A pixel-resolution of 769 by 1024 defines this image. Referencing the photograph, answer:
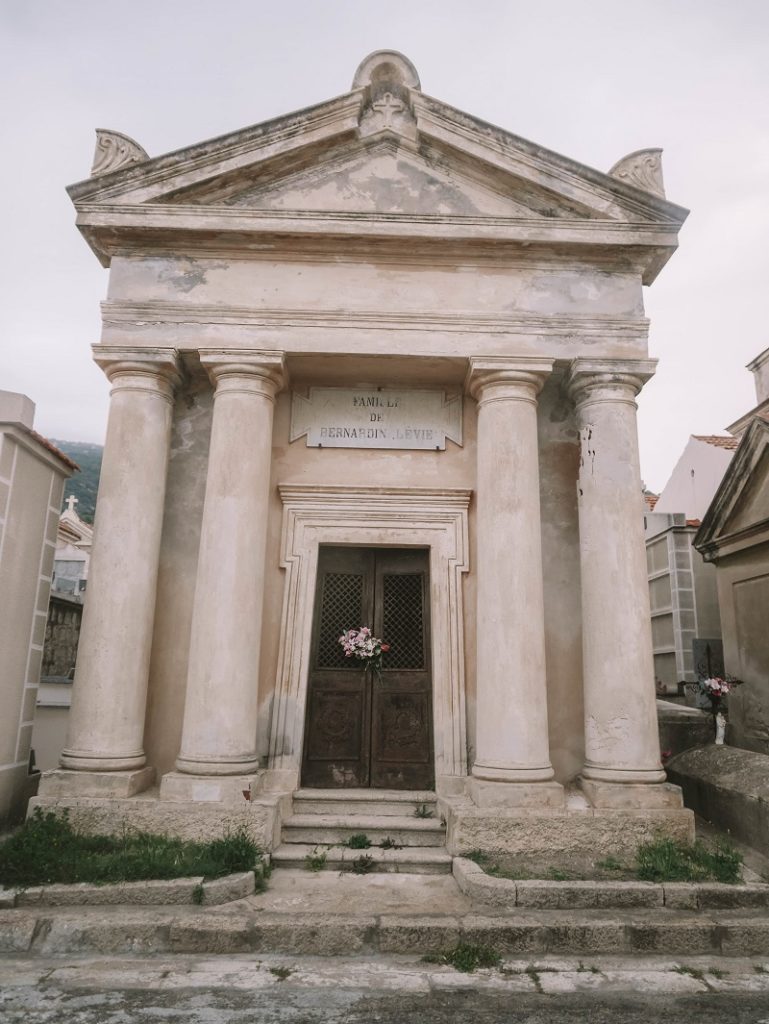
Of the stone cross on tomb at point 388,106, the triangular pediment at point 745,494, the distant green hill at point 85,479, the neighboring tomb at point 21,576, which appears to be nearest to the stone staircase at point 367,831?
the neighboring tomb at point 21,576

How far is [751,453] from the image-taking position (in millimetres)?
9469

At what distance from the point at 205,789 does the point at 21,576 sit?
2.77 metres

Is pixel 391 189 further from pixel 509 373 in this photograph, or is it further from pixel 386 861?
pixel 386 861

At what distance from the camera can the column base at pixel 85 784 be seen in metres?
6.69

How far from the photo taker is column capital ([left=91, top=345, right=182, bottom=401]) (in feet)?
25.0

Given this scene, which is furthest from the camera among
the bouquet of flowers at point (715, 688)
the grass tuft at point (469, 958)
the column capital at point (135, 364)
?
the bouquet of flowers at point (715, 688)

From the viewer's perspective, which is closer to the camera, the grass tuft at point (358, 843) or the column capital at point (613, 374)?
the grass tuft at point (358, 843)

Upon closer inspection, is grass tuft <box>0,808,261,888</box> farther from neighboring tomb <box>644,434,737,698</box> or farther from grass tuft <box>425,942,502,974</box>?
neighboring tomb <box>644,434,737,698</box>

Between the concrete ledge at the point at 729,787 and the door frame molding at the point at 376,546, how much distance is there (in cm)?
257

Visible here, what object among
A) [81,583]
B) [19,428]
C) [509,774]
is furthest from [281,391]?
[81,583]

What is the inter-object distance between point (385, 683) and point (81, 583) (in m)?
14.7

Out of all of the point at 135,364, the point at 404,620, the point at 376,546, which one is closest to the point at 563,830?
the point at 404,620

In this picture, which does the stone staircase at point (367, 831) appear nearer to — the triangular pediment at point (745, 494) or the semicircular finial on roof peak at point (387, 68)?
the triangular pediment at point (745, 494)

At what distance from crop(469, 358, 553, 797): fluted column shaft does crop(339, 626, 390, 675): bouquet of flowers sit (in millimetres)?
1197
